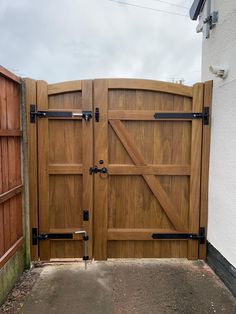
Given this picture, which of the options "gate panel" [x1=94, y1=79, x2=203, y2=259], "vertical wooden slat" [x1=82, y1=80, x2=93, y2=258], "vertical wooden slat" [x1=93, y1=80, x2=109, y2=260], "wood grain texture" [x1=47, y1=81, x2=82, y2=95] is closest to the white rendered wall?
"gate panel" [x1=94, y1=79, x2=203, y2=259]

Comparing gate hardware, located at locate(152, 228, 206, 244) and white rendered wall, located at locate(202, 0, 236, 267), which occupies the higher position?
white rendered wall, located at locate(202, 0, 236, 267)

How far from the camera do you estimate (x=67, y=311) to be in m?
1.89

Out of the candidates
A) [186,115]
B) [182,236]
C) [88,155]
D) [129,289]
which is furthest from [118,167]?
[129,289]

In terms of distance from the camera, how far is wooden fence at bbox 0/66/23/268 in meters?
2.06

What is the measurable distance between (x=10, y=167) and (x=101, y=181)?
3.06ft

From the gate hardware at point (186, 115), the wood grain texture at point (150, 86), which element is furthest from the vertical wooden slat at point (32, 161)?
the gate hardware at point (186, 115)

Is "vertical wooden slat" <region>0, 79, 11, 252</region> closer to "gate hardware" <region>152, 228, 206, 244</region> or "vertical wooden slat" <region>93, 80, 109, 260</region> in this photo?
"vertical wooden slat" <region>93, 80, 109, 260</region>

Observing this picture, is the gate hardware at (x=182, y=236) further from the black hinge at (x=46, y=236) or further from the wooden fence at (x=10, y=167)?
the wooden fence at (x=10, y=167)

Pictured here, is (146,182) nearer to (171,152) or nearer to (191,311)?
(171,152)

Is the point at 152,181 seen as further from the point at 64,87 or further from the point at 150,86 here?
the point at 64,87

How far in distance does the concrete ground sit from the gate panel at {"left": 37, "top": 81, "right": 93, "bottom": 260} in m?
0.36

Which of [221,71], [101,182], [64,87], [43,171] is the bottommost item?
[101,182]

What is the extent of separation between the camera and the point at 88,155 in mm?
2602

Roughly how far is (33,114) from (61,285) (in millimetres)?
1720
